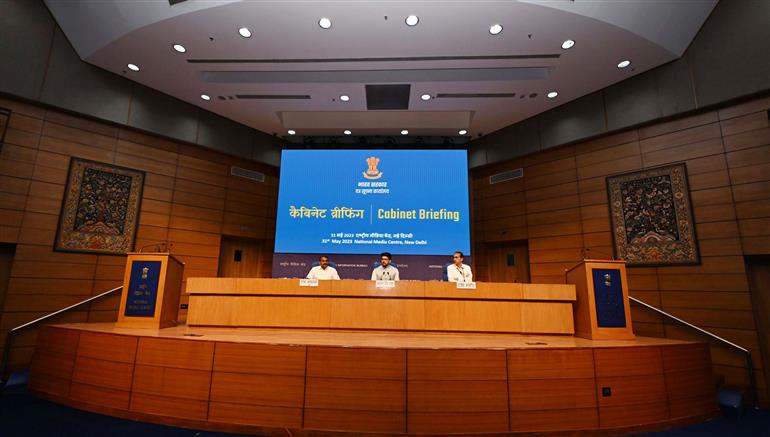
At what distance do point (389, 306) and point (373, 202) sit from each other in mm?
3396

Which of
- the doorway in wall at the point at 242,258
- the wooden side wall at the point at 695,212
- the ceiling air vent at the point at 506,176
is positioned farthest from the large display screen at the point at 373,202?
the wooden side wall at the point at 695,212

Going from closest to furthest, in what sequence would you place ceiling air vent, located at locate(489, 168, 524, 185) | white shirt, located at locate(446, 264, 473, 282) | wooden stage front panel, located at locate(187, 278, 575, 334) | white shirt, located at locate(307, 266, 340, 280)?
wooden stage front panel, located at locate(187, 278, 575, 334) < white shirt, located at locate(446, 264, 473, 282) < white shirt, located at locate(307, 266, 340, 280) < ceiling air vent, located at locate(489, 168, 524, 185)

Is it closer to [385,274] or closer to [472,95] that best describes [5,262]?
[385,274]

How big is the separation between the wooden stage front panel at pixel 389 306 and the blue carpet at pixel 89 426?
1230mm

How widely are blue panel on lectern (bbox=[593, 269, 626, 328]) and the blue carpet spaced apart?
3.50 feet

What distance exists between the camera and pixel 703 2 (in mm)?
4777

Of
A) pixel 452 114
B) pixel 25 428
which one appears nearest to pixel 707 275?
pixel 452 114

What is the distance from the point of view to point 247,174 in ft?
25.4

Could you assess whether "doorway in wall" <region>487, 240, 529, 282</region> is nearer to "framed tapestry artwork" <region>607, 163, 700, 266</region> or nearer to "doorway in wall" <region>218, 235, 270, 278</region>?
"framed tapestry artwork" <region>607, 163, 700, 266</region>

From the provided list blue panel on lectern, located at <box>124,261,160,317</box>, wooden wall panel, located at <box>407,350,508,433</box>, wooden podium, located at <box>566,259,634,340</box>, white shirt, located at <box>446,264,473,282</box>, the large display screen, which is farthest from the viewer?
the large display screen

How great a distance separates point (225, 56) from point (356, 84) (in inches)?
84.4

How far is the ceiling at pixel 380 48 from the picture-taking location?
14.9 ft

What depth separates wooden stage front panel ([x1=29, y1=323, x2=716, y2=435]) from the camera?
274 centimetres

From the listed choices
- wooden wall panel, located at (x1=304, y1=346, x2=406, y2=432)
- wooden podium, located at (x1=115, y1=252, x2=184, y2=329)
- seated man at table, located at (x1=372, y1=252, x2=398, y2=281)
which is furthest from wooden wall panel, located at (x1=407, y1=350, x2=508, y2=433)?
wooden podium, located at (x1=115, y1=252, x2=184, y2=329)
